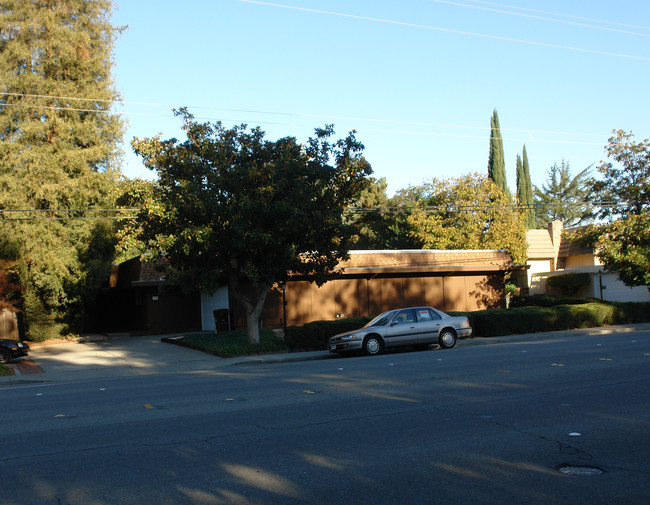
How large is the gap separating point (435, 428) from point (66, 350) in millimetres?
21195

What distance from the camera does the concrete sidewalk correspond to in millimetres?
17594

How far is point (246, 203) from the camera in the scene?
18.6 metres

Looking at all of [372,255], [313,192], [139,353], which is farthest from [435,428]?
[372,255]

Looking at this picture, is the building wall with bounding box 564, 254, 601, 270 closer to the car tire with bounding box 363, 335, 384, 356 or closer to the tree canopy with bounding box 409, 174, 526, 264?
the tree canopy with bounding box 409, 174, 526, 264

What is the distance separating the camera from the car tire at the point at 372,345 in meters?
18.9

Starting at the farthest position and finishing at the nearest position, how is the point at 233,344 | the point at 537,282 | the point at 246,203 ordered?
1. the point at 537,282
2. the point at 233,344
3. the point at 246,203

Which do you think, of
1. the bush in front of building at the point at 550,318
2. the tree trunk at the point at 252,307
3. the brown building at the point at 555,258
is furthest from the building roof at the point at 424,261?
the brown building at the point at 555,258

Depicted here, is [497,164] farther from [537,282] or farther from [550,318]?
[550,318]

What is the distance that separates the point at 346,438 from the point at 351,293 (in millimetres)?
23464

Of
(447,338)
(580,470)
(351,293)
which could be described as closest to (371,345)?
(447,338)

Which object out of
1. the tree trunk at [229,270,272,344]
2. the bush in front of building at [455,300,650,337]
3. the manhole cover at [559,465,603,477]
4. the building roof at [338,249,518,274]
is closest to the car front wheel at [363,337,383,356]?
the tree trunk at [229,270,272,344]

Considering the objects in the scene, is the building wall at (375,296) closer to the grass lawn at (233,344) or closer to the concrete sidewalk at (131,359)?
the grass lawn at (233,344)

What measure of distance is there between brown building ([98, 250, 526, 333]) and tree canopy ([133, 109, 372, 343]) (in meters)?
7.57

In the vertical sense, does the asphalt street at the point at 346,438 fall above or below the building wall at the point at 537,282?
below
